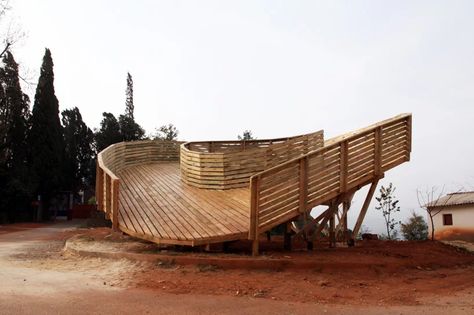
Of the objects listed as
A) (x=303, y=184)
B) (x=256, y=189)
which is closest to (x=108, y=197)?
(x=256, y=189)

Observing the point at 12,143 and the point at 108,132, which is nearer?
the point at 12,143

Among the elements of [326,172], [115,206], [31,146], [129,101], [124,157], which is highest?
[129,101]

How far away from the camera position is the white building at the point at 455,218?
20828 mm

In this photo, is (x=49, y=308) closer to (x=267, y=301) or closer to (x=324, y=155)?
(x=267, y=301)

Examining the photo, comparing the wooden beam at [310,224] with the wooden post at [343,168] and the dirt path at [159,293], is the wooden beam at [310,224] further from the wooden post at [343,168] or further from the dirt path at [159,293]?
the dirt path at [159,293]

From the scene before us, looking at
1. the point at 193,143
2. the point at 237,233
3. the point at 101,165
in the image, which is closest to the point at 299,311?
the point at 237,233

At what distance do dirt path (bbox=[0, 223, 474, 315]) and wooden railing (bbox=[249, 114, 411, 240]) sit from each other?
4.02ft

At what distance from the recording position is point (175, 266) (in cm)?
687

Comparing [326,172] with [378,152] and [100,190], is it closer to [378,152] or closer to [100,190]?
[378,152]

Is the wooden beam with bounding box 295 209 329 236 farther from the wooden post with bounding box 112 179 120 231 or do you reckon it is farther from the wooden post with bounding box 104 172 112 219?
the wooden post with bounding box 104 172 112 219

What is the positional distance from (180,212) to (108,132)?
2416 cm

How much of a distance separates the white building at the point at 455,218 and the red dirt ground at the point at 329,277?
13.8 meters

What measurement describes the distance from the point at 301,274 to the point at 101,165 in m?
6.06

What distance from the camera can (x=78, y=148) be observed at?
3494 centimetres
